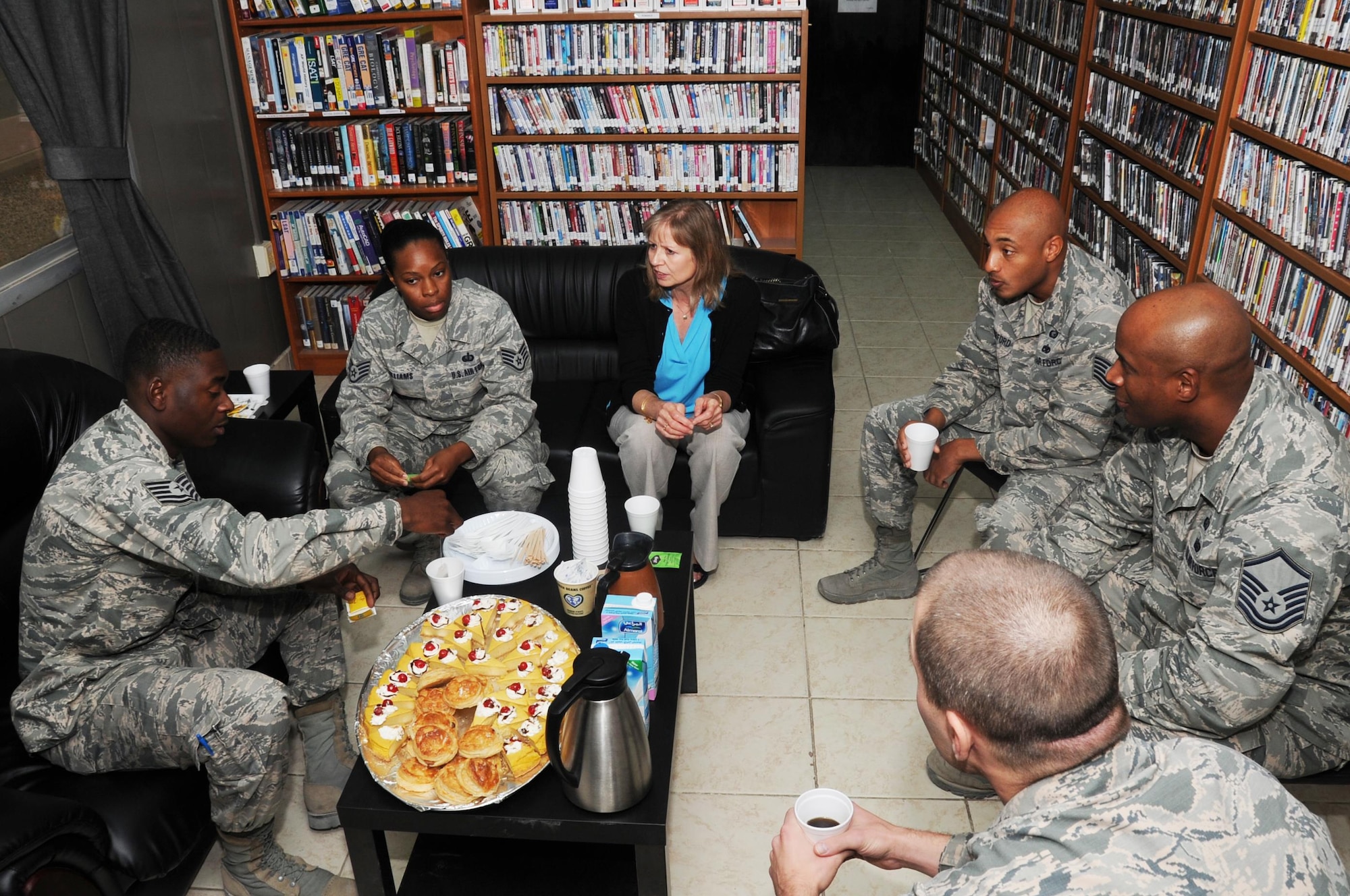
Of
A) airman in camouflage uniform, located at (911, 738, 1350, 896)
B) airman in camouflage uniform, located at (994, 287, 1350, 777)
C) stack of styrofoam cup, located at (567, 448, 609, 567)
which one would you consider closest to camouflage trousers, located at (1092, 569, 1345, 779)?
airman in camouflage uniform, located at (994, 287, 1350, 777)

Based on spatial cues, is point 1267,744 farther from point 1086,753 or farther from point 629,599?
point 629,599

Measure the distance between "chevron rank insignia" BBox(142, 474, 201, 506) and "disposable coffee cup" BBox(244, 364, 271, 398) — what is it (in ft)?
3.92

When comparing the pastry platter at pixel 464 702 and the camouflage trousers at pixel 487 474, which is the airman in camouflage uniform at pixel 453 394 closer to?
the camouflage trousers at pixel 487 474

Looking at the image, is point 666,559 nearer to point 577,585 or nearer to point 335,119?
point 577,585

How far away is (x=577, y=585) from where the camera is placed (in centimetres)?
204

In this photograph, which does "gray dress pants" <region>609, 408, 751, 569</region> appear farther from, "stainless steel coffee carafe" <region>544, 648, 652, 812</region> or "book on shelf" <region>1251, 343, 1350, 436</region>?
"book on shelf" <region>1251, 343, 1350, 436</region>

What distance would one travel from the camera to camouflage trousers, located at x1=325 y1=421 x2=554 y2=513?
2.88 m

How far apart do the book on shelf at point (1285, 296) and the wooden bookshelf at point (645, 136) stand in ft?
5.64

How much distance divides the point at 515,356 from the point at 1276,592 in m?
2.11

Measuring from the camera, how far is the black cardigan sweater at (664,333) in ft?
9.83

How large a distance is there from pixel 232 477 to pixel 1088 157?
3911 millimetres

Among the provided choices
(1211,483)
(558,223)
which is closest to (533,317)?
(558,223)

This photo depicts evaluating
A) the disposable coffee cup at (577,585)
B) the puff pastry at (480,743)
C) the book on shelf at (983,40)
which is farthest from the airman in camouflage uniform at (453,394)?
the book on shelf at (983,40)

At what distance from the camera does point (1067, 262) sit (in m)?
2.60
